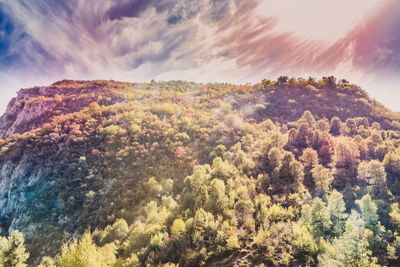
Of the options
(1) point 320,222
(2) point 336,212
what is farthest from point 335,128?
(1) point 320,222

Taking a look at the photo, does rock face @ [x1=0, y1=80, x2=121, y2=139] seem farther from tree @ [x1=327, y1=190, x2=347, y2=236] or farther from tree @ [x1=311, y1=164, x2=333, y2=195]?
tree @ [x1=327, y1=190, x2=347, y2=236]

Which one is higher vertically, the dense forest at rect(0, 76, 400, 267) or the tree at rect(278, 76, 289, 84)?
the tree at rect(278, 76, 289, 84)

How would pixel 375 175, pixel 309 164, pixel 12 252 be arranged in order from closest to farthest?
pixel 12 252, pixel 375 175, pixel 309 164

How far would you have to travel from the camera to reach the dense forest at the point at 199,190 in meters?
21.0

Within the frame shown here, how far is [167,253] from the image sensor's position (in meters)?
22.1

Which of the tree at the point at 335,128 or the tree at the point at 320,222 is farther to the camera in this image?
the tree at the point at 335,128

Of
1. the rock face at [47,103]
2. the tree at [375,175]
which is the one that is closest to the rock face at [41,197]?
the rock face at [47,103]

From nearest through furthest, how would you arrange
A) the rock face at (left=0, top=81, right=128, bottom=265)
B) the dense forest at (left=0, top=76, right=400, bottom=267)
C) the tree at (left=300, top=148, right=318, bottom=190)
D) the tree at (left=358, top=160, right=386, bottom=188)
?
the dense forest at (left=0, top=76, right=400, bottom=267) < the tree at (left=358, top=160, right=386, bottom=188) < the rock face at (left=0, top=81, right=128, bottom=265) < the tree at (left=300, top=148, right=318, bottom=190)

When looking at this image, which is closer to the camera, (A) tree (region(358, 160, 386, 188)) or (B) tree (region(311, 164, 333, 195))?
(B) tree (region(311, 164, 333, 195))

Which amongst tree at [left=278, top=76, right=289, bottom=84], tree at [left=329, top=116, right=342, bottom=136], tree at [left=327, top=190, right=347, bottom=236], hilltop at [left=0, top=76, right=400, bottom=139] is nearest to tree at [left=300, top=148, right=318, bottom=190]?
tree at [left=327, top=190, right=347, bottom=236]

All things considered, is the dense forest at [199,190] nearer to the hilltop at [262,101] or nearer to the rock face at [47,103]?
the hilltop at [262,101]

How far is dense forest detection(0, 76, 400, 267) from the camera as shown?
2095cm

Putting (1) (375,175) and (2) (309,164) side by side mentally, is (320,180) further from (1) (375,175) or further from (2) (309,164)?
(1) (375,175)

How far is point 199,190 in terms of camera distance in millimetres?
33906
